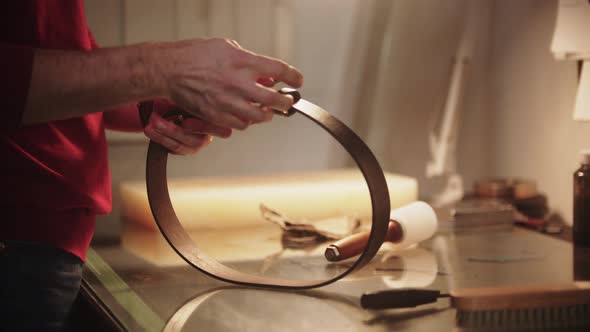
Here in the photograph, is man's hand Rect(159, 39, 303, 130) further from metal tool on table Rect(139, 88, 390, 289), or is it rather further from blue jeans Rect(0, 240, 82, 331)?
blue jeans Rect(0, 240, 82, 331)

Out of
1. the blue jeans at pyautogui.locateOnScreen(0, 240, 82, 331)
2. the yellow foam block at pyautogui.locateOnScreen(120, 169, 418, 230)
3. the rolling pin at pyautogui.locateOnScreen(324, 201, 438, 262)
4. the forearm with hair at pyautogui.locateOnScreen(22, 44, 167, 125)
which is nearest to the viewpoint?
the forearm with hair at pyautogui.locateOnScreen(22, 44, 167, 125)

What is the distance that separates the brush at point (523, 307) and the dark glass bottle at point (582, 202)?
1.55 ft

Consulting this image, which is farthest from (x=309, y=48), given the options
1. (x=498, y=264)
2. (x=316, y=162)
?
(x=498, y=264)

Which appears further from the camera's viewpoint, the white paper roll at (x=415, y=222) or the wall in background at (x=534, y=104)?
the wall in background at (x=534, y=104)

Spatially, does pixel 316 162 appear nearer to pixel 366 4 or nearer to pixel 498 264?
pixel 366 4

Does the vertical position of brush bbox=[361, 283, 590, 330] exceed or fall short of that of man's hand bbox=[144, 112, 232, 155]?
it falls short

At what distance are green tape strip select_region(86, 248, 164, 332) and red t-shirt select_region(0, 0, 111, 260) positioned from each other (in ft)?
0.22

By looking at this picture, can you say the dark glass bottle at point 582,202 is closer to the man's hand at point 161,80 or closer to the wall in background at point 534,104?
the wall in background at point 534,104

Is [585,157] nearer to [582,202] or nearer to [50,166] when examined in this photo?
[582,202]

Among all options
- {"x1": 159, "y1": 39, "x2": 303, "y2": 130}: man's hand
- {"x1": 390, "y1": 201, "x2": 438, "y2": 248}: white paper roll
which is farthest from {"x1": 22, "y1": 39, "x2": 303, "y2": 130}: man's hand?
{"x1": 390, "y1": 201, "x2": 438, "y2": 248}: white paper roll

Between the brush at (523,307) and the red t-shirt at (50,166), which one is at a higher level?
the red t-shirt at (50,166)

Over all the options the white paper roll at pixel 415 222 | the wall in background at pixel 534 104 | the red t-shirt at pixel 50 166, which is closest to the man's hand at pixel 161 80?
the red t-shirt at pixel 50 166

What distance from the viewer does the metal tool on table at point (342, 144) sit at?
31.4 inches

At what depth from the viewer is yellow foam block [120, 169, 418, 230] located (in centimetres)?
A: 139
